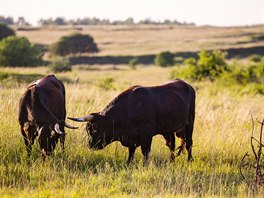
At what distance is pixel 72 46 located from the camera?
74750 millimetres

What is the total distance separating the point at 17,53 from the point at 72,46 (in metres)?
32.8

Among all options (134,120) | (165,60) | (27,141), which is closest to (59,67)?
(165,60)

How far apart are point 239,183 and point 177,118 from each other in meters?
1.79

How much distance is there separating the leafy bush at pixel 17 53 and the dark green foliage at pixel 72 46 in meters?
28.9

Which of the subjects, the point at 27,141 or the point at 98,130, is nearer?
the point at 98,130

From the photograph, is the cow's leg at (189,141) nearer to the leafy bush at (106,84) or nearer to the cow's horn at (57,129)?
the cow's horn at (57,129)

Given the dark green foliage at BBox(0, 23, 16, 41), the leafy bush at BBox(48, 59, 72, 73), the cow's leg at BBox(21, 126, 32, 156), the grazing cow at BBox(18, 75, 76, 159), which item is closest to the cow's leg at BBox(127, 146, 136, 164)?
the grazing cow at BBox(18, 75, 76, 159)

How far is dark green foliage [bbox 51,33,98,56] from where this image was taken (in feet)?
242

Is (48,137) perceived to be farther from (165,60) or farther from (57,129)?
(165,60)

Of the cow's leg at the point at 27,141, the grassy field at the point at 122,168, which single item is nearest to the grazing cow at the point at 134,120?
the grassy field at the point at 122,168

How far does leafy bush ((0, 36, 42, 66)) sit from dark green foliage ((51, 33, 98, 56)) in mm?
28923

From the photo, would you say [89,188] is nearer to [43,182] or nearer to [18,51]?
[43,182]

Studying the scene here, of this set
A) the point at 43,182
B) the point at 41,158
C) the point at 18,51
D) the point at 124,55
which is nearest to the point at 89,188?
the point at 43,182

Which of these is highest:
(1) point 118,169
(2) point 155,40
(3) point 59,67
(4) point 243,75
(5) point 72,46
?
(1) point 118,169
